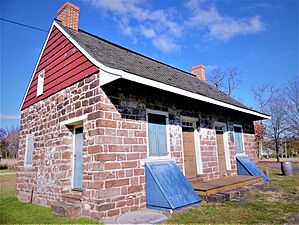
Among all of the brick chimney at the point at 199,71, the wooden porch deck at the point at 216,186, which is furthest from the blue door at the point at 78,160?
the brick chimney at the point at 199,71

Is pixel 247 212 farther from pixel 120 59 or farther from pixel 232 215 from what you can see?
pixel 120 59

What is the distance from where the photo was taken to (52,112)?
25.4 feet

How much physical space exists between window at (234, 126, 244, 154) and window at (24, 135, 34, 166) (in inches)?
359

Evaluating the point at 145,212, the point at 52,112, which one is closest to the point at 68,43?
the point at 52,112

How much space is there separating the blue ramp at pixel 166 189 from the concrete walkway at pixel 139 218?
328mm

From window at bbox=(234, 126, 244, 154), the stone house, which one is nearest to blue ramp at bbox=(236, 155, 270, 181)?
the stone house

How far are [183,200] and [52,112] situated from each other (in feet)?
17.1

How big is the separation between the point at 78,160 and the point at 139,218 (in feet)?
8.88

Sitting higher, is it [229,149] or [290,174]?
[229,149]

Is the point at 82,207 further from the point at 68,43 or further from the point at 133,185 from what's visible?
the point at 68,43

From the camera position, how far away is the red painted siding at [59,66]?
21.3 feet

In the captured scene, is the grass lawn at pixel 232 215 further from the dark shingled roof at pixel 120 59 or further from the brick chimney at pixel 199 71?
the brick chimney at pixel 199 71

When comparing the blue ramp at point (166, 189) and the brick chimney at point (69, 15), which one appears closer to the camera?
the blue ramp at point (166, 189)

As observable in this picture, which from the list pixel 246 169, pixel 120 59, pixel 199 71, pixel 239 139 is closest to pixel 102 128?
pixel 120 59
